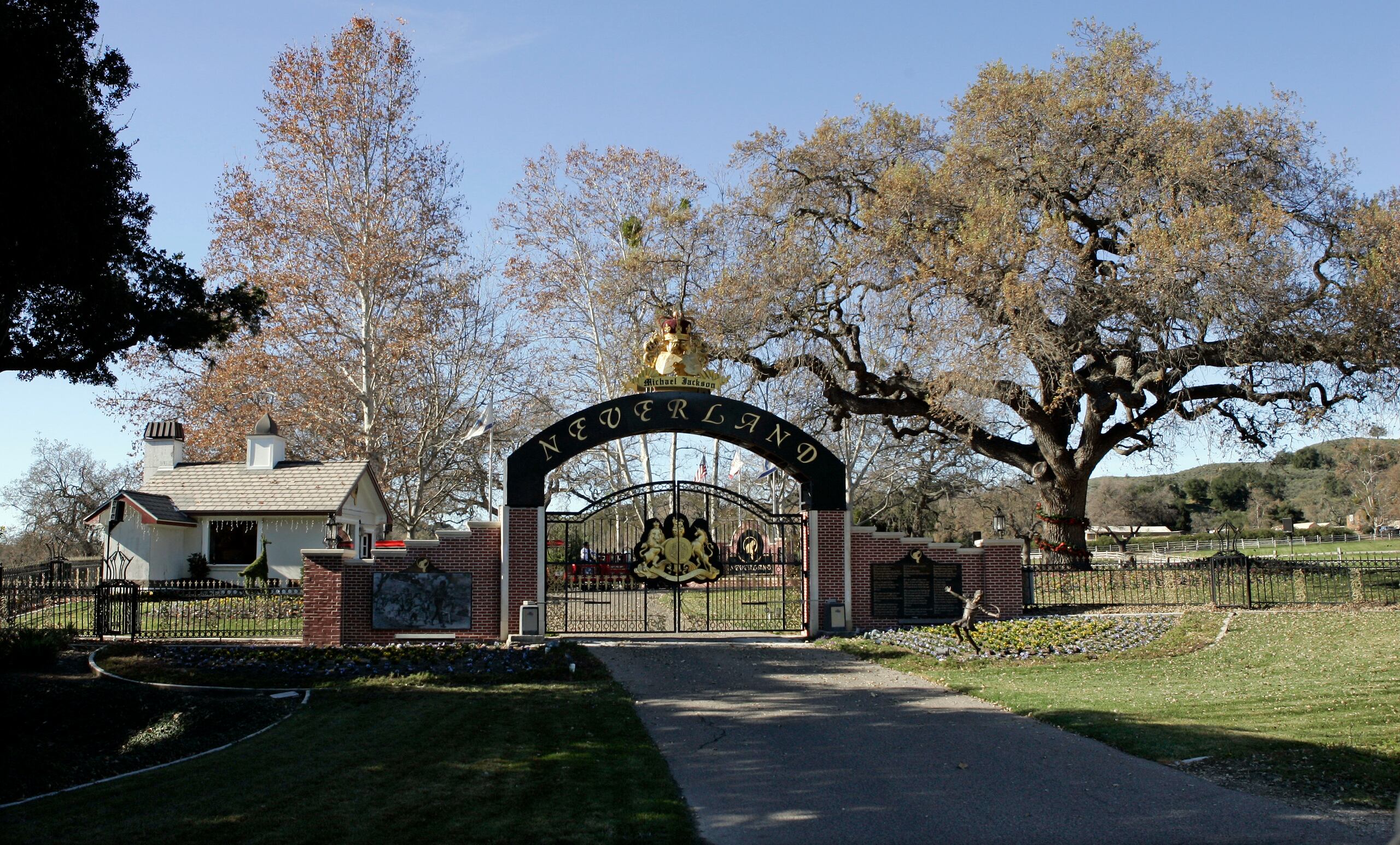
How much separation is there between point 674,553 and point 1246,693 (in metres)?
9.73

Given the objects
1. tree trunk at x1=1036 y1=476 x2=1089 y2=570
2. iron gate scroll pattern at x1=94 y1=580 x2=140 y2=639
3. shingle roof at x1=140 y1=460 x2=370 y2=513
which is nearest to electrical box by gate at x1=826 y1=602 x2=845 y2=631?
tree trunk at x1=1036 y1=476 x2=1089 y2=570

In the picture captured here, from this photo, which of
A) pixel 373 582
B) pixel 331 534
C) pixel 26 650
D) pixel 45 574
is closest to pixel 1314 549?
pixel 331 534

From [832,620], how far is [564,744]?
982 centimetres

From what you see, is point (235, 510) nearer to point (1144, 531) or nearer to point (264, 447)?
point (264, 447)

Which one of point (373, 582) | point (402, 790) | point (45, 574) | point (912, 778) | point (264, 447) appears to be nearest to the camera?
point (402, 790)

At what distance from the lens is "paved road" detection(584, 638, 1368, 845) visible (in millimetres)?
7172

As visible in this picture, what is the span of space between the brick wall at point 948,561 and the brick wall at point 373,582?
6.77m

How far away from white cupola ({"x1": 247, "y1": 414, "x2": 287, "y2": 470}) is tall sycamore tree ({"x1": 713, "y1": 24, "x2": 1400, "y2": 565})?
15.6 meters

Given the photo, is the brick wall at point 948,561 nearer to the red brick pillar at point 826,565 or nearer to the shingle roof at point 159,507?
the red brick pillar at point 826,565

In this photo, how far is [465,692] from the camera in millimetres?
12719

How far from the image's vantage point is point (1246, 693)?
1190 cm

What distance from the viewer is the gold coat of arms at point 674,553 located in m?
18.5

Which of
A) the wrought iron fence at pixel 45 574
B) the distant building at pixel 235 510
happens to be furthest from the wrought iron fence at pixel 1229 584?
the distant building at pixel 235 510

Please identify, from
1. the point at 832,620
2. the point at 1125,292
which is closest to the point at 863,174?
the point at 1125,292
